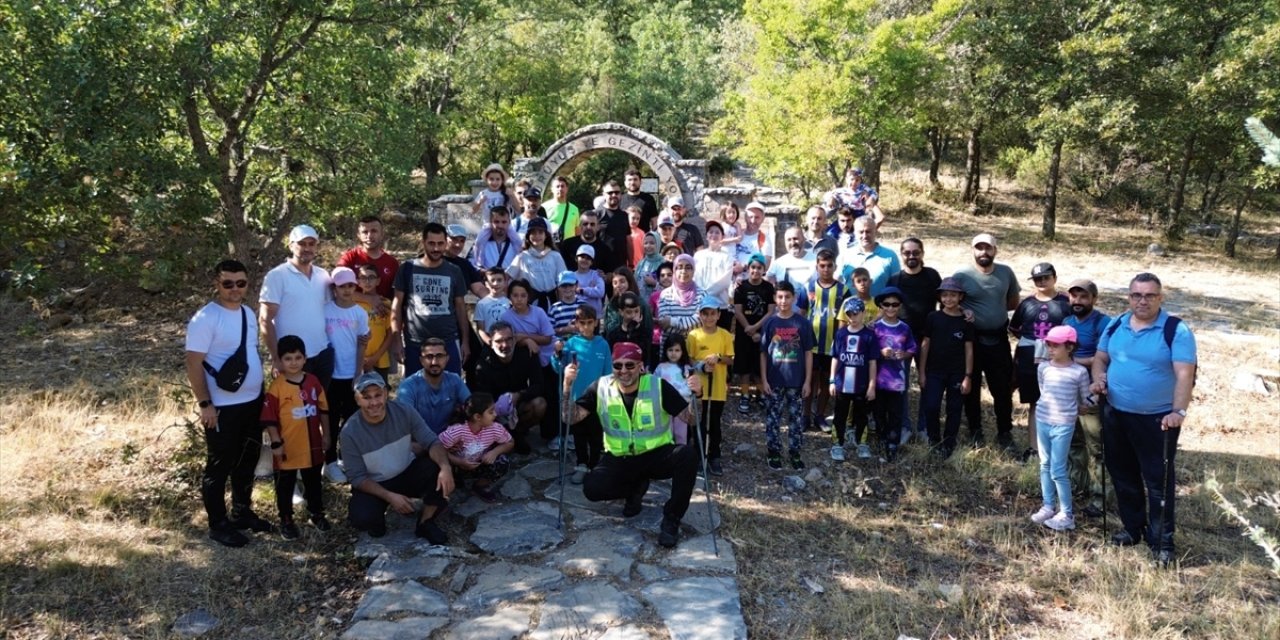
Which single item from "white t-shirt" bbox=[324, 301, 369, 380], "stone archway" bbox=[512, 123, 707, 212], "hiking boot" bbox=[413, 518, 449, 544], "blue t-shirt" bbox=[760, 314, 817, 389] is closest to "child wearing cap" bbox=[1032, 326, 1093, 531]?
"blue t-shirt" bbox=[760, 314, 817, 389]

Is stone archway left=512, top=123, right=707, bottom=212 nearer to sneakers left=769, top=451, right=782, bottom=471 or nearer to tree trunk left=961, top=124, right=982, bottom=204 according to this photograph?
sneakers left=769, top=451, right=782, bottom=471

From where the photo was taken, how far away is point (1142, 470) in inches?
203

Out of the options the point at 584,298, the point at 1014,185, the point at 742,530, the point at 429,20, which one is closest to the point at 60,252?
the point at 584,298

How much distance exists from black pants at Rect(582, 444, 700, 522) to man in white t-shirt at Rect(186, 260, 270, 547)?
2.17 meters

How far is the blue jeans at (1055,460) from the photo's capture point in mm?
5398

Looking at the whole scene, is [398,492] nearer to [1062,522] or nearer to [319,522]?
[319,522]

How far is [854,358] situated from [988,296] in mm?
1231

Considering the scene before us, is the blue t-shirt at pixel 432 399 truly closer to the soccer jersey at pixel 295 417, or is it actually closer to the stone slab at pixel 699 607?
the soccer jersey at pixel 295 417

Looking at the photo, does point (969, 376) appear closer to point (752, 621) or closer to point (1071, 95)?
point (752, 621)

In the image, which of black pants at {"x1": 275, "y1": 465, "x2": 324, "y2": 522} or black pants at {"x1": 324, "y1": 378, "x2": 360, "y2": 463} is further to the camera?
black pants at {"x1": 324, "y1": 378, "x2": 360, "y2": 463}

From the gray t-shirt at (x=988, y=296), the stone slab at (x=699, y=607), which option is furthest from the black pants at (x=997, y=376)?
the stone slab at (x=699, y=607)

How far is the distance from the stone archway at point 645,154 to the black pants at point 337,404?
7557 millimetres

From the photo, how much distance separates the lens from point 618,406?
511 cm

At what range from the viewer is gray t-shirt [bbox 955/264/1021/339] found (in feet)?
21.3
